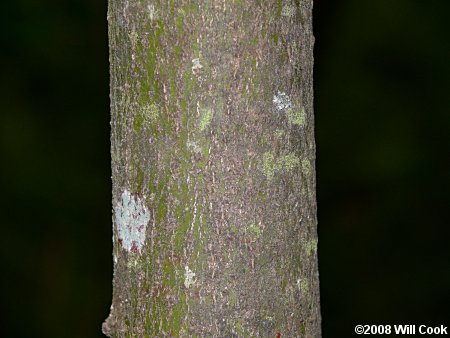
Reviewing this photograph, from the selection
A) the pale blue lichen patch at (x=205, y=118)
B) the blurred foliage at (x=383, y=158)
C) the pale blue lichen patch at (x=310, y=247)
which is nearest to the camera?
the pale blue lichen patch at (x=205, y=118)

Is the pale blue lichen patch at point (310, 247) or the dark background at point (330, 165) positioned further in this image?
the dark background at point (330, 165)

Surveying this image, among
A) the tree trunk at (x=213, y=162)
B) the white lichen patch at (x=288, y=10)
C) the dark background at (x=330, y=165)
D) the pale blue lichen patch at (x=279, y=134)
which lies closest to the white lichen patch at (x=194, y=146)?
the tree trunk at (x=213, y=162)

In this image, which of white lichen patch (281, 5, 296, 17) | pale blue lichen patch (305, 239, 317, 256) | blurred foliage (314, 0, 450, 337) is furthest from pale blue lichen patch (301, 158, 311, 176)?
blurred foliage (314, 0, 450, 337)

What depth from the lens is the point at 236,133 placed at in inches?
40.1

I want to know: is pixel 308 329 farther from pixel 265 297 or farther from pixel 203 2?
pixel 203 2

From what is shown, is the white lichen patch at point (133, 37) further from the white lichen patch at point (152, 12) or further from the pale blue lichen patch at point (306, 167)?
the pale blue lichen patch at point (306, 167)

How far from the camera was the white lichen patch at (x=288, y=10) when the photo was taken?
1062mm

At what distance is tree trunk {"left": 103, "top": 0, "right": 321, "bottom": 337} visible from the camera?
39.9 inches

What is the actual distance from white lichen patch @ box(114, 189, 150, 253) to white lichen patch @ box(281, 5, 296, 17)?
0.34m

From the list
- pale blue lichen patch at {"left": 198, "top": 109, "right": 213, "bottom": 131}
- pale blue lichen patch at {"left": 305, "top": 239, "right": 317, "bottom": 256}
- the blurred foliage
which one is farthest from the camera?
the blurred foliage

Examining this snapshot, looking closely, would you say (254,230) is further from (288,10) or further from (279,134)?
(288,10)

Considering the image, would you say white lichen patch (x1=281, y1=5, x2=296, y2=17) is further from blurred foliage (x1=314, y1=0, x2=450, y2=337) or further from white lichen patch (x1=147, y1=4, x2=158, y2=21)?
blurred foliage (x1=314, y1=0, x2=450, y2=337)

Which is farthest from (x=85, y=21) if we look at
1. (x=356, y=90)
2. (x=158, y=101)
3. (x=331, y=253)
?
(x=158, y=101)

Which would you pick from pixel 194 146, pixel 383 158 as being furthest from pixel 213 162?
pixel 383 158
